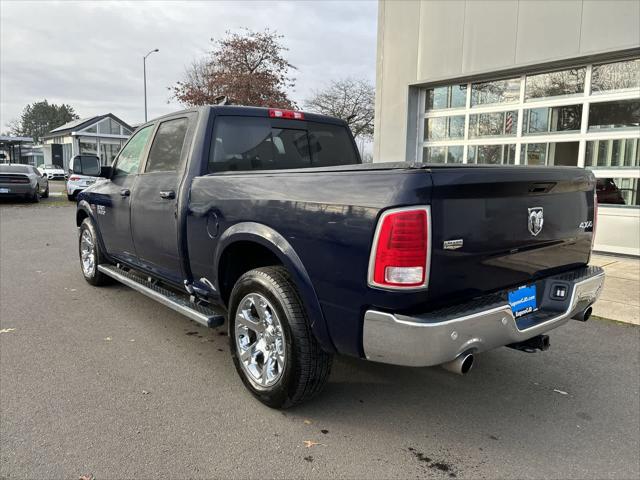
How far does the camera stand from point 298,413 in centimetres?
322

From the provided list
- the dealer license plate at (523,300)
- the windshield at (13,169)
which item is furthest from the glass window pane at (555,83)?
the windshield at (13,169)

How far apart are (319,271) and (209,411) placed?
4.06ft

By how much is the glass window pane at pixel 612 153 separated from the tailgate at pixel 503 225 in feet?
19.6

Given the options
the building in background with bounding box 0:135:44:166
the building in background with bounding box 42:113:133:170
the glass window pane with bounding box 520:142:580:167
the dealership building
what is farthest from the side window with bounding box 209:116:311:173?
the building in background with bounding box 42:113:133:170

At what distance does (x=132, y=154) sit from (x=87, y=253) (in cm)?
188

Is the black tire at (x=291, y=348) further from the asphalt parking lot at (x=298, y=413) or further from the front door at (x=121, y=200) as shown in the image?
the front door at (x=121, y=200)

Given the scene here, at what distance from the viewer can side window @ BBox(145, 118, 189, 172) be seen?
14.1 feet

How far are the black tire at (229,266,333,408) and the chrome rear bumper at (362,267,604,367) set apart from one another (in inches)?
19.0

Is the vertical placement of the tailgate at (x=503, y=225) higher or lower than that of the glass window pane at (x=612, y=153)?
lower

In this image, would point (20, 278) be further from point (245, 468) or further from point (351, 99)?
point (351, 99)

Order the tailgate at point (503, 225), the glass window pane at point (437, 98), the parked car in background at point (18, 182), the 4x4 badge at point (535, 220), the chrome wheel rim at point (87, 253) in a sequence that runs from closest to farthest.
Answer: the tailgate at point (503, 225) → the 4x4 badge at point (535, 220) → the chrome wheel rim at point (87, 253) → the glass window pane at point (437, 98) → the parked car in background at point (18, 182)

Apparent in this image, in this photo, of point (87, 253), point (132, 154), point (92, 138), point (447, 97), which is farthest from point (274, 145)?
point (92, 138)

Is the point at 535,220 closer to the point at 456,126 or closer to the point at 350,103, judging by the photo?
the point at 456,126

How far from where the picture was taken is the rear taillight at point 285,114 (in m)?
4.39
